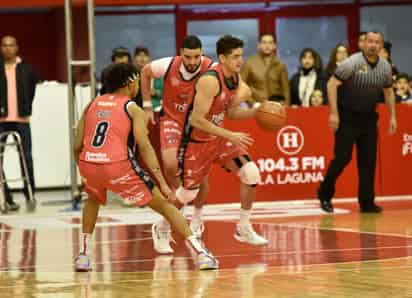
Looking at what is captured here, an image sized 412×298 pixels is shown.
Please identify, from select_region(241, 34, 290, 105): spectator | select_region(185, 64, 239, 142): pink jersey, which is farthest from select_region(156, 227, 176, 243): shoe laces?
select_region(241, 34, 290, 105): spectator

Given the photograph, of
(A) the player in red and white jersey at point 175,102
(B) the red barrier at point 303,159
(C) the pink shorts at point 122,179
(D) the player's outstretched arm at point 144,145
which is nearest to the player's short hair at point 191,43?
(A) the player in red and white jersey at point 175,102

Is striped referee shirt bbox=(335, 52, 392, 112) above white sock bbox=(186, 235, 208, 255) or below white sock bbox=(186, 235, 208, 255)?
above

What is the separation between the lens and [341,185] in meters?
17.2

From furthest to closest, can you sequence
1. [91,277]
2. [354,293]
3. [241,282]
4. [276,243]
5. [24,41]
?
1. [24,41]
2. [276,243]
3. [91,277]
4. [241,282]
5. [354,293]

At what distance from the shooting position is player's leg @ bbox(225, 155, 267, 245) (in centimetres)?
1208

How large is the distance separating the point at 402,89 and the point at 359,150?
119 inches

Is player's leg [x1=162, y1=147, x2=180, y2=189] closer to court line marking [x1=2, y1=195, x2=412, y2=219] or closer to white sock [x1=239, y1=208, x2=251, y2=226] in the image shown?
white sock [x1=239, y1=208, x2=251, y2=226]

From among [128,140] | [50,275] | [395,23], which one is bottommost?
[50,275]

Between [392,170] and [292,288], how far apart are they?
847cm

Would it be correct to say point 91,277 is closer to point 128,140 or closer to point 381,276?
point 128,140

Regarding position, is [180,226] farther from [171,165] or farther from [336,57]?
[336,57]

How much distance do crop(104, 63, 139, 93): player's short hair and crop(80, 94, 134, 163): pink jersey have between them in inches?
7.4

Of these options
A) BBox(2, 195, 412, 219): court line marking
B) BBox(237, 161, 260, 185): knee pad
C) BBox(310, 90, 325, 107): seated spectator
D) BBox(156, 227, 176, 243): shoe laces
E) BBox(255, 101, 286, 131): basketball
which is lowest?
BBox(2, 195, 412, 219): court line marking

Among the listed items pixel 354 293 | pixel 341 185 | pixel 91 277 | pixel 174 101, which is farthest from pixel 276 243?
pixel 341 185
